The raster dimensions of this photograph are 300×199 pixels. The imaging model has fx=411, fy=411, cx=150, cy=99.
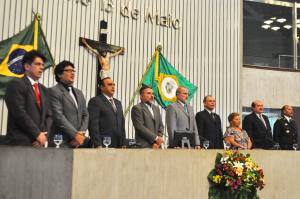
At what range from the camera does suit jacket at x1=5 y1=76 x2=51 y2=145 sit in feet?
7.73

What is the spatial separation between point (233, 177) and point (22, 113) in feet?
4.85

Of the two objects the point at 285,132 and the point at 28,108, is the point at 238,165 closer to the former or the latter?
the point at 28,108

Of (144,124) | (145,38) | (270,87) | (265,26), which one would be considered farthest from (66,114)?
(265,26)

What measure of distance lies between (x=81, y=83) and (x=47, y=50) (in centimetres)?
73

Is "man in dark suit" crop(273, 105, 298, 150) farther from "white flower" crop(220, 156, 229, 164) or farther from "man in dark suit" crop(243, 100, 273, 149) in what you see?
"white flower" crop(220, 156, 229, 164)

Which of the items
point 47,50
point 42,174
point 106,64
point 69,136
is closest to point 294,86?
point 106,64

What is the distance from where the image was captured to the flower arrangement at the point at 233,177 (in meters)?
2.83

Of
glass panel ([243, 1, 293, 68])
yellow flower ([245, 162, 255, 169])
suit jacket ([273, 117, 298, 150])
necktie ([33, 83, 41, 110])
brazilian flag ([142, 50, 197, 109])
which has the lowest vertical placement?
yellow flower ([245, 162, 255, 169])

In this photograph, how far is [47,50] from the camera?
5.33m

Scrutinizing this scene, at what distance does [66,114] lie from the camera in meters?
2.83

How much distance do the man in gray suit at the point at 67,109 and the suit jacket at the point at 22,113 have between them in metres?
0.24

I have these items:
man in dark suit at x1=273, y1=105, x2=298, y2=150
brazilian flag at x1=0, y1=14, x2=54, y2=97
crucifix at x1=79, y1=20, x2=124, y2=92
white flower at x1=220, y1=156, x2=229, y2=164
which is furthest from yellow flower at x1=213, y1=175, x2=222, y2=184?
crucifix at x1=79, y1=20, x2=124, y2=92

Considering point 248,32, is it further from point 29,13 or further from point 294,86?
point 29,13

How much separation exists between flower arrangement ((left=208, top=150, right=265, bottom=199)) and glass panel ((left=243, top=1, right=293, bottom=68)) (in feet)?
17.1
